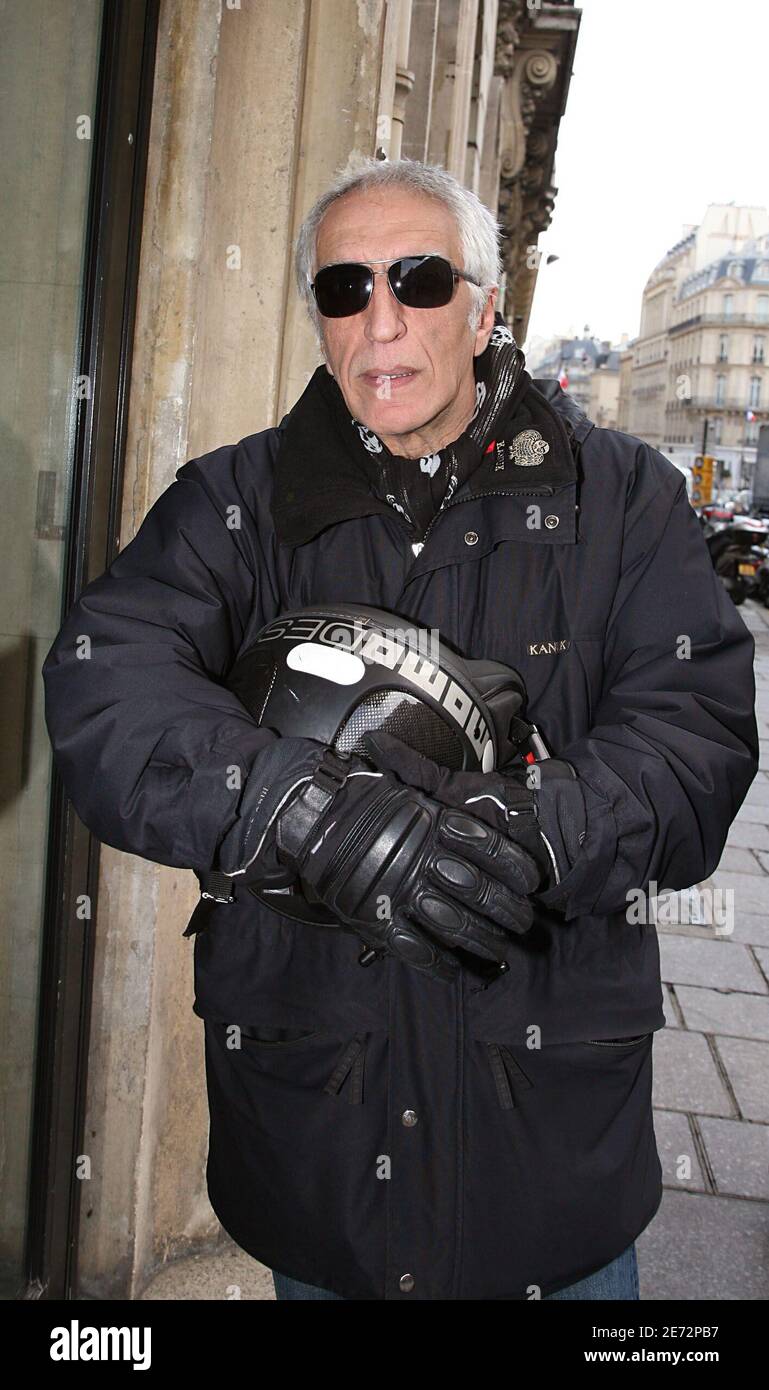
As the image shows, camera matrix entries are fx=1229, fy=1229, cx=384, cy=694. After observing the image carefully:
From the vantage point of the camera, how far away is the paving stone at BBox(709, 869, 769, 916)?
5.72 metres

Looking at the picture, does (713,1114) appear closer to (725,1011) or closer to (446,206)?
(725,1011)

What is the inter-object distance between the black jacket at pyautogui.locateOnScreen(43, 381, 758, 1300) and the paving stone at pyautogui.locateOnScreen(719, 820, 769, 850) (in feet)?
16.0

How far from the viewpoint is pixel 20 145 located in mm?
2271

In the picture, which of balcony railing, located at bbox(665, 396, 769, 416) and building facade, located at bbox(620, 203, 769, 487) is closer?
balcony railing, located at bbox(665, 396, 769, 416)

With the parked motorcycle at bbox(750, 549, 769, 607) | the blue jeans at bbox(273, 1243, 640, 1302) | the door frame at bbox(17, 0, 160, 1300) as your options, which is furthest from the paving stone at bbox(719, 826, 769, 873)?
the parked motorcycle at bbox(750, 549, 769, 607)

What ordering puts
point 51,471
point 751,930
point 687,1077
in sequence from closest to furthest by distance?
point 51,471 < point 687,1077 < point 751,930

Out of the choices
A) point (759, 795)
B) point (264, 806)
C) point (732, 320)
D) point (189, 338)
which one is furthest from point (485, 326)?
point (732, 320)

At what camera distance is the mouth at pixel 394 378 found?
1.81 metres

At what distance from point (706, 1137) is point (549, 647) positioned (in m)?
2.51

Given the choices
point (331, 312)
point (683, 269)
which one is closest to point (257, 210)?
point (331, 312)

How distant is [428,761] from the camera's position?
1586 millimetres

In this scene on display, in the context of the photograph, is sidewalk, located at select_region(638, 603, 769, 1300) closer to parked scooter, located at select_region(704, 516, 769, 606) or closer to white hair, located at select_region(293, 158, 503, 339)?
white hair, located at select_region(293, 158, 503, 339)

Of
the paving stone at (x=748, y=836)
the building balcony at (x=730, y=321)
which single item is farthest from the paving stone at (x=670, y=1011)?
the building balcony at (x=730, y=321)
